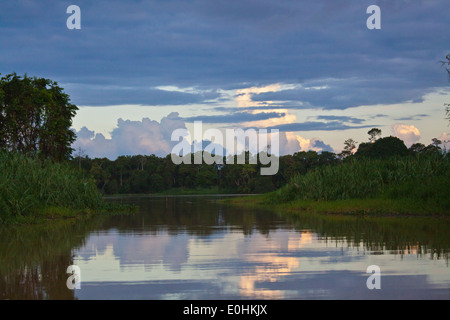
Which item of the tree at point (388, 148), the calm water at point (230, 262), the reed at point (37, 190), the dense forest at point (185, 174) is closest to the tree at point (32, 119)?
the reed at point (37, 190)

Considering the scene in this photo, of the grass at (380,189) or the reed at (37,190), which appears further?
the grass at (380,189)

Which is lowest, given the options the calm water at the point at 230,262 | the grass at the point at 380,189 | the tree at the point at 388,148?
the calm water at the point at 230,262

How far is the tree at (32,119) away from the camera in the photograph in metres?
Answer: 28.9

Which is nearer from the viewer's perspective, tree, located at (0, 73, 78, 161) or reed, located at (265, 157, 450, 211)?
reed, located at (265, 157, 450, 211)

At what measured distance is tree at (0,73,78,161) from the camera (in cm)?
2886

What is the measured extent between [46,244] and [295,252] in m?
6.12

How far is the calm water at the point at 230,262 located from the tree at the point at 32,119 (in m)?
13.7

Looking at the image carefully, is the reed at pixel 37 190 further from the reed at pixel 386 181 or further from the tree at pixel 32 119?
the reed at pixel 386 181

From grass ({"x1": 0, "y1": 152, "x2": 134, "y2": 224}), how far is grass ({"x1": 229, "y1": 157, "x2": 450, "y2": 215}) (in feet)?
36.2

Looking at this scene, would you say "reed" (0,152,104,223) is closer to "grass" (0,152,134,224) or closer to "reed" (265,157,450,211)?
"grass" (0,152,134,224)

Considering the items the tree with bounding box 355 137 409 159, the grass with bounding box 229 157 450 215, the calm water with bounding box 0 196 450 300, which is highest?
the tree with bounding box 355 137 409 159

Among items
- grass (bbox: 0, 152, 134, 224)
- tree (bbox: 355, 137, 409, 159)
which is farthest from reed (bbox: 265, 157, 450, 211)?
tree (bbox: 355, 137, 409, 159)

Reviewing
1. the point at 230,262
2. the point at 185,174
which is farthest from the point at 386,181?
the point at 185,174
